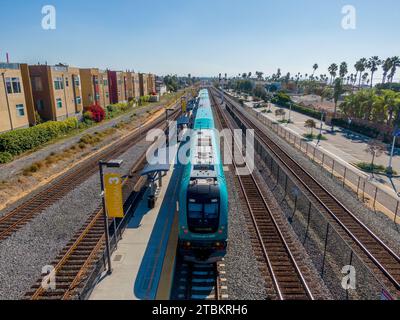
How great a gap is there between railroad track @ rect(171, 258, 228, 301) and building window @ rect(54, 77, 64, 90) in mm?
40404

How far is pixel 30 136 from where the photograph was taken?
108 ft

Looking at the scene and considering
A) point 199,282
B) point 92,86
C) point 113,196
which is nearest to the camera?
point 199,282

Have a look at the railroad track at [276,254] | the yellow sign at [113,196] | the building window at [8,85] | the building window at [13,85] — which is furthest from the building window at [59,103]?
the yellow sign at [113,196]

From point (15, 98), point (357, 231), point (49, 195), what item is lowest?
point (357, 231)

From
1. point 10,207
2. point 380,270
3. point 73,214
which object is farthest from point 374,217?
point 10,207

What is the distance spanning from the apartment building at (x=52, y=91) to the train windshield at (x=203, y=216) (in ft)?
127

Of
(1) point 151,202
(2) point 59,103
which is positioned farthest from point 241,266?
(2) point 59,103

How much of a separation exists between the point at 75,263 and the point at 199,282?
5924 millimetres

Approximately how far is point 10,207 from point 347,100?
5701 centimetres

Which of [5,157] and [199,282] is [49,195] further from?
[199,282]

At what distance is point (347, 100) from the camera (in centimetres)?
5506

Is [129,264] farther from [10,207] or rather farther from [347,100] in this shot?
[347,100]

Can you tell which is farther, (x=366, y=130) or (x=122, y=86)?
(x=122, y=86)
